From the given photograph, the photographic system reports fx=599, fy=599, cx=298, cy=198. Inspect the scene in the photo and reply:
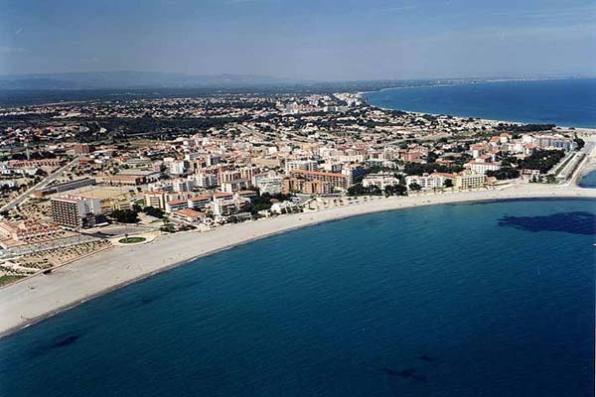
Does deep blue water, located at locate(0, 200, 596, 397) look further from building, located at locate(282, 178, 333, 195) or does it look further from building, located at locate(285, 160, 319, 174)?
building, located at locate(285, 160, 319, 174)

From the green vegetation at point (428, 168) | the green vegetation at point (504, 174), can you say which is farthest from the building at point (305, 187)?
the green vegetation at point (504, 174)

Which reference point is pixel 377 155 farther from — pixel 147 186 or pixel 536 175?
pixel 147 186

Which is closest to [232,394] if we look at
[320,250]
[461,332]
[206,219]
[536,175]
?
[461,332]

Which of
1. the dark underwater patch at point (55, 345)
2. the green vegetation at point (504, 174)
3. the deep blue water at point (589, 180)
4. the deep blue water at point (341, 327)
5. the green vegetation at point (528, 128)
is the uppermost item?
the green vegetation at point (528, 128)

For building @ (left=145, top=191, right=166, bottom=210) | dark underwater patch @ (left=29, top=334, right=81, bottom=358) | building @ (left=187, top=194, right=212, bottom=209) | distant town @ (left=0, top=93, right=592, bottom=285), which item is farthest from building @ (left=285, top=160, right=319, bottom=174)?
dark underwater patch @ (left=29, top=334, right=81, bottom=358)

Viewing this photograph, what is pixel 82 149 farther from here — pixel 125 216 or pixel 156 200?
pixel 125 216

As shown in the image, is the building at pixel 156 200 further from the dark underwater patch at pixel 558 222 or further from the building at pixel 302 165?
the dark underwater patch at pixel 558 222
